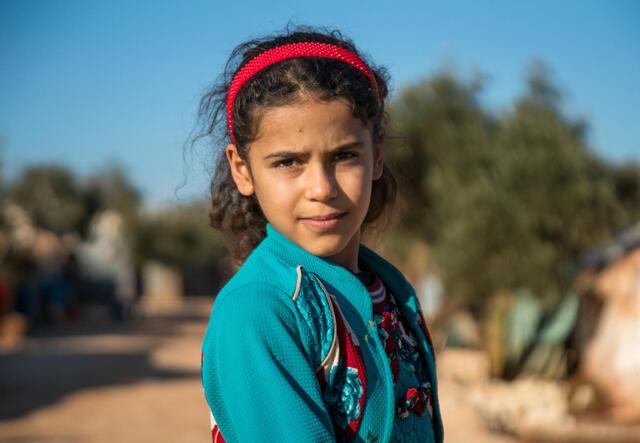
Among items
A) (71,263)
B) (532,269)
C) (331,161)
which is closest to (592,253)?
(532,269)

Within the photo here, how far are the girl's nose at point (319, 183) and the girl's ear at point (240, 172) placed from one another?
25cm

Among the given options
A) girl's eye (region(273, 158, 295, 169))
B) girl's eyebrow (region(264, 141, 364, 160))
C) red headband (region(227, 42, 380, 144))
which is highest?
red headband (region(227, 42, 380, 144))

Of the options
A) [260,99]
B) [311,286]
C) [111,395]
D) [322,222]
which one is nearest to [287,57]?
[260,99]

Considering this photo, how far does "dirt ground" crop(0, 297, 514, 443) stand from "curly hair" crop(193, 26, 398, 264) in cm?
488

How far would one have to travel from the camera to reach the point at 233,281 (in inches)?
62.1

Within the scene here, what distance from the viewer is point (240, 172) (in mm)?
1895

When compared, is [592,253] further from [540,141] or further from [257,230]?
[257,230]

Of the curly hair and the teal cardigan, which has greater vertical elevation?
the curly hair

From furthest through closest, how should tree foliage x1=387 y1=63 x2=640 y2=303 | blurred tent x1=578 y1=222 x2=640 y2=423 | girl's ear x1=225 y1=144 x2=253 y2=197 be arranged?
tree foliage x1=387 y1=63 x2=640 y2=303 < blurred tent x1=578 y1=222 x2=640 y2=423 < girl's ear x1=225 y1=144 x2=253 y2=197

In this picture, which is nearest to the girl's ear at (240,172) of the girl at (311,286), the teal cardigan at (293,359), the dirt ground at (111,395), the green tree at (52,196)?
the girl at (311,286)

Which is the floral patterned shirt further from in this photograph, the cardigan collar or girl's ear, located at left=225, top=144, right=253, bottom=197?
girl's ear, located at left=225, top=144, right=253, bottom=197

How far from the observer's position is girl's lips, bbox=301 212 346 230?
5.48 ft

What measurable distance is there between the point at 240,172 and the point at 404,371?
0.58 metres

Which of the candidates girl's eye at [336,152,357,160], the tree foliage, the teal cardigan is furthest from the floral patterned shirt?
the tree foliage
